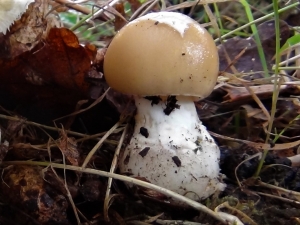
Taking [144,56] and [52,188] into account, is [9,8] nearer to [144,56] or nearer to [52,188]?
[144,56]

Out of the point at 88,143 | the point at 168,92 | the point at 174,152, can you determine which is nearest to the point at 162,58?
the point at 168,92

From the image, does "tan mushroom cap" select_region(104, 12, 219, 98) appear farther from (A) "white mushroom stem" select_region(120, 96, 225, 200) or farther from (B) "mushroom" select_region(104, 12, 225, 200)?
(A) "white mushroom stem" select_region(120, 96, 225, 200)

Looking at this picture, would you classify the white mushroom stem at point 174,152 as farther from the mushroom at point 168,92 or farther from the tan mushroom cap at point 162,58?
the tan mushroom cap at point 162,58

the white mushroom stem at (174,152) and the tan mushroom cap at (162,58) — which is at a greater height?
the tan mushroom cap at (162,58)

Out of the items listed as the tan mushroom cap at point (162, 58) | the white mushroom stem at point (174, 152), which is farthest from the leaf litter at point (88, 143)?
the tan mushroom cap at point (162, 58)

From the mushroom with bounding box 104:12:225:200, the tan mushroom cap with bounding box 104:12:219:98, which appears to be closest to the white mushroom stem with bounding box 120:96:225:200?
the mushroom with bounding box 104:12:225:200

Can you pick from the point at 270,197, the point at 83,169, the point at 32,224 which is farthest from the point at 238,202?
the point at 32,224

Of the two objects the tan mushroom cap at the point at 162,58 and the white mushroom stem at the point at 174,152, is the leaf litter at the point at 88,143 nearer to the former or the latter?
the white mushroom stem at the point at 174,152

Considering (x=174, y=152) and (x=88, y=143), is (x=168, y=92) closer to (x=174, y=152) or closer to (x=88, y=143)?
(x=174, y=152)
